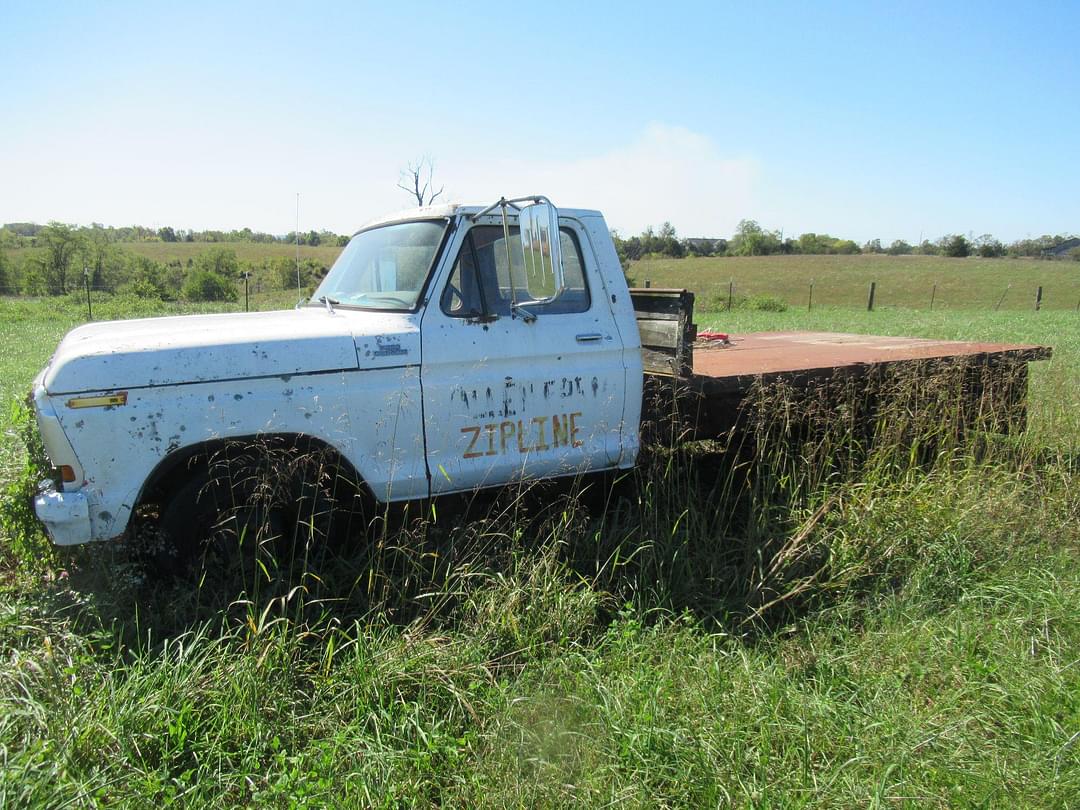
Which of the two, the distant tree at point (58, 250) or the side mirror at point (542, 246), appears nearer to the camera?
the side mirror at point (542, 246)

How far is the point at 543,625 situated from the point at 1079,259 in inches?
3044

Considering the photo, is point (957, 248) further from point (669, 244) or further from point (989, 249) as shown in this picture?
point (669, 244)

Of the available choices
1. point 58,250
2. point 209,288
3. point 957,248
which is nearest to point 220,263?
point 58,250

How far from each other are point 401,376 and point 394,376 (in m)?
0.03

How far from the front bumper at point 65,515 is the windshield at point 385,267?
1.60 m

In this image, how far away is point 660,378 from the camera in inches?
174

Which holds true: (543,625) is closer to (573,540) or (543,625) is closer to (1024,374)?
(573,540)

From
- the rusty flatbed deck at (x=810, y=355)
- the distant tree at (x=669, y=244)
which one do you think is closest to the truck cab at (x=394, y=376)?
the rusty flatbed deck at (x=810, y=355)

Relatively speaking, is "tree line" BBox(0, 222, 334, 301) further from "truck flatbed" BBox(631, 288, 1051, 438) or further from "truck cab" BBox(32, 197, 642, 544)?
"truck cab" BBox(32, 197, 642, 544)

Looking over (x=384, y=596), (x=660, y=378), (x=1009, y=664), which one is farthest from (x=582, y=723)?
(x=660, y=378)

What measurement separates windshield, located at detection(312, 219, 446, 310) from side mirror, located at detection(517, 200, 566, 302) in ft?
2.41

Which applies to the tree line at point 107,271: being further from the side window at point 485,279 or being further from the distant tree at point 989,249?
the distant tree at point 989,249

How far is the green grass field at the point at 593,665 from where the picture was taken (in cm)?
242

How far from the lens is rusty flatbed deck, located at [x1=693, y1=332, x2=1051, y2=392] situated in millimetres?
4621
